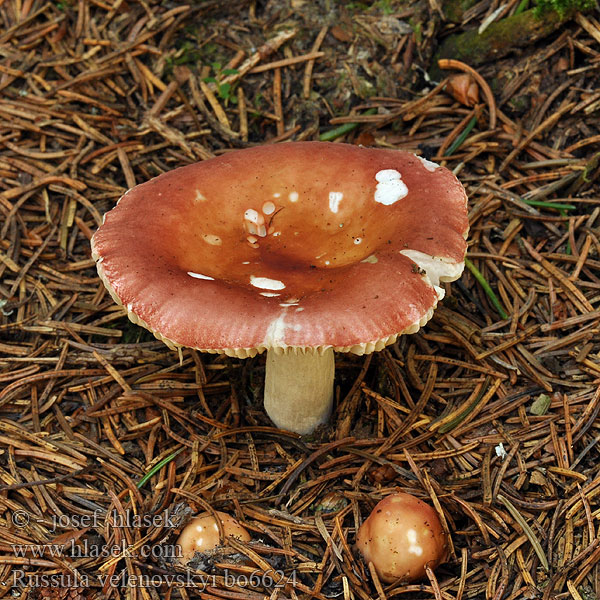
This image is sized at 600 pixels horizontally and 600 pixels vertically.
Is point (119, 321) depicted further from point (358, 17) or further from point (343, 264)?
point (358, 17)

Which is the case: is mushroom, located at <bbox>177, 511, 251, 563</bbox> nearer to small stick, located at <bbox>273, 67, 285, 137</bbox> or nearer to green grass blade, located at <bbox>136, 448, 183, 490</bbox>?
green grass blade, located at <bbox>136, 448, 183, 490</bbox>

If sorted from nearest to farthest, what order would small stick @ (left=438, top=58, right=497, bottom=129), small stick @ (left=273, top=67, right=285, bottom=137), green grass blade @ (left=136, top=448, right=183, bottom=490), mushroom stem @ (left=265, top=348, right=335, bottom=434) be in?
green grass blade @ (left=136, top=448, right=183, bottom=490) → mushroom stem @ (left=265, top=348, right=335, bottom=434) → small stick @ (left=438, top=58, right=497, bottom=129) → small stick @ (left=273, top=67, right=285, bottom=137)

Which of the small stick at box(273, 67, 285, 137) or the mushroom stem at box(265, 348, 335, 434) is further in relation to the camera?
the small stick at box(273, 67, 285, 137)

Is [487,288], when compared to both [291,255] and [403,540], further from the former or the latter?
[403,540]

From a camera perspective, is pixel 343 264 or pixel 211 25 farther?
pixel 211 25

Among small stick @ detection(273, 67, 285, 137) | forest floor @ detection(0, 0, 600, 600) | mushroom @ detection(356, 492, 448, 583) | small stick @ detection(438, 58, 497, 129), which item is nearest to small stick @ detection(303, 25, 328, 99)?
forest floor @ detection(0, 0, 600, 600)

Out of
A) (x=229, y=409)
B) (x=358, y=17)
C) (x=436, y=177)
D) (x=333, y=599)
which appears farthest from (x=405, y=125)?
(x=333, y=599)
